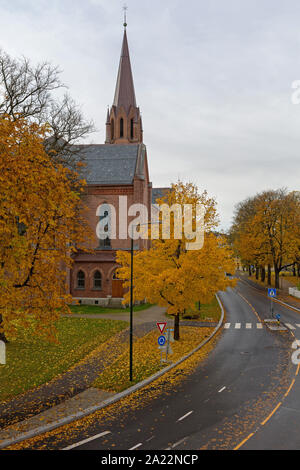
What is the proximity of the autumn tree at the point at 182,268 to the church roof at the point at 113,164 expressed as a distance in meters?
18.0

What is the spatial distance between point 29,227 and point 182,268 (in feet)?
35.5

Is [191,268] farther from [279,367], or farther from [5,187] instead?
[5,187]

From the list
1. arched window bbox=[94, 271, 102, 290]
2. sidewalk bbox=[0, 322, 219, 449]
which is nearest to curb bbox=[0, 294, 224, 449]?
sidewalk bbox=[0, 322, 219, 449]

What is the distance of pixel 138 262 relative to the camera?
918 inches

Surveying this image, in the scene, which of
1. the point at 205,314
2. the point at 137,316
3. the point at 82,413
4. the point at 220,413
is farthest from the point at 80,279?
the point at 220,413

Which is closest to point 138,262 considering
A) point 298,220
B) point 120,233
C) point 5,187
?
point 5,187

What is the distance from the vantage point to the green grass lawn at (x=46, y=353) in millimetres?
16125

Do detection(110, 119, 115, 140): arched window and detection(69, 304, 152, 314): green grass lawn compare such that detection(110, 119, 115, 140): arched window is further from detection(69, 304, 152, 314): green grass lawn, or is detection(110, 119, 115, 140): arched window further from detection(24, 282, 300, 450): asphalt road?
detection(24, 282, 300, 450): asphalt road

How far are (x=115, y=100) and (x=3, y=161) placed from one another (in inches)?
1896

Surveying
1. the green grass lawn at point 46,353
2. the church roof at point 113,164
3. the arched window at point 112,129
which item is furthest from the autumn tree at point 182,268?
the arched window at point 112,129

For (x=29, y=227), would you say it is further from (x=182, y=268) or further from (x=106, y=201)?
(x=106, y=201)

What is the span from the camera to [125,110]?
55.4 meters

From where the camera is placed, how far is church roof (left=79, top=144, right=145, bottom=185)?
41094 mm

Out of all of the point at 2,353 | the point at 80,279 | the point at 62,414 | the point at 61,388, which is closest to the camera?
the point at 62,414
